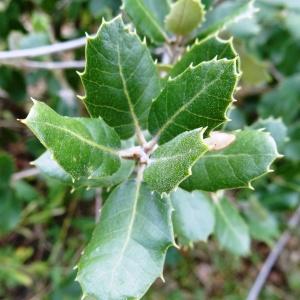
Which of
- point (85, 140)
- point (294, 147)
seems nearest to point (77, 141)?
point (85, 140)

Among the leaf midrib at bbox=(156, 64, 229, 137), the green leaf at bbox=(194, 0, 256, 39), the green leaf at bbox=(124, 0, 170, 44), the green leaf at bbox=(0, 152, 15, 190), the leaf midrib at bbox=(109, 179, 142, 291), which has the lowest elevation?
the leaf midrib at bbox=(109, 179, 142, 291)

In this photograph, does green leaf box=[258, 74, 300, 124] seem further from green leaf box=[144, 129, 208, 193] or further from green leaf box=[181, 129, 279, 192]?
green leaf box=[144, 129, 208, 193]

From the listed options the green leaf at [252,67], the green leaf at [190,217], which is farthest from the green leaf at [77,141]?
the green leaf at [252,67]

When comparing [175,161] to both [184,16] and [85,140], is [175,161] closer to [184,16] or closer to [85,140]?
[85,140]

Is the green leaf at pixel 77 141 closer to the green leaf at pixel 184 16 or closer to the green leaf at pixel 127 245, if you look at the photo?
the green leaf at pixel 127 245

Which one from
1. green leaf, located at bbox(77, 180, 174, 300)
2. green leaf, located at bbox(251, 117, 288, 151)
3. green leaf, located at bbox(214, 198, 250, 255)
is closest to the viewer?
green leaf, located at bbox(77, 180, 174, 300)

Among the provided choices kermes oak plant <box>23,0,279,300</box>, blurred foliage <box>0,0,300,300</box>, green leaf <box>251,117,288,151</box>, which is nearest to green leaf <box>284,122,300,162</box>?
blurred foliage <box>0,0,300,300</box>
